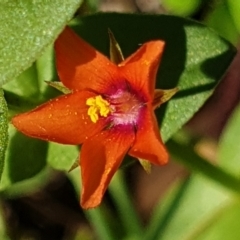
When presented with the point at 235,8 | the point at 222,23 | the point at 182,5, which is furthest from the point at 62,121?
the point at 222,23

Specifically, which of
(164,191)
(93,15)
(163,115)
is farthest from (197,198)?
(93,15)

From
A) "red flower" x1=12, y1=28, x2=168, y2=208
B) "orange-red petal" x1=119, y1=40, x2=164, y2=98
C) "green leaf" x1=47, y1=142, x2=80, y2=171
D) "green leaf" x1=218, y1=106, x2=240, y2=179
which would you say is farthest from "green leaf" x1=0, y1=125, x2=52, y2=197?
"green leaf" x1=218, y1=106, x2=240, y2=179

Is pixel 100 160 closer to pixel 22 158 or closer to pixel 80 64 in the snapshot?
pixel 80 64

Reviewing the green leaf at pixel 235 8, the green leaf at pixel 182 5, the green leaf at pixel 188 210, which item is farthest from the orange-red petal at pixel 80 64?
the green leaf at pixel 188 210

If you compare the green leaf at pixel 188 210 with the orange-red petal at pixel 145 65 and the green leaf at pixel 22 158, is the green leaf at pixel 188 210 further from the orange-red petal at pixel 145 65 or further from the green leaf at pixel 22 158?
the orange-red petal at pixel 145 65

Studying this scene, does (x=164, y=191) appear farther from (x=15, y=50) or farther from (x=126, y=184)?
(x=15, y=50)

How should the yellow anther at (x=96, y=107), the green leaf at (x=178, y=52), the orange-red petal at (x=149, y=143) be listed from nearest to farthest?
the orange-red petal at (x=149, y=143), the yellow anther at (x=96, y=107), the green leaf at (x=178, y=52)
